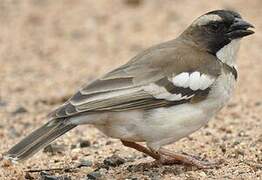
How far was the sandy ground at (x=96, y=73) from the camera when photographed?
8.18 m

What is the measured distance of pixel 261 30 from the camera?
15.4 meters

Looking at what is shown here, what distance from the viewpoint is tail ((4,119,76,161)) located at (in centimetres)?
737

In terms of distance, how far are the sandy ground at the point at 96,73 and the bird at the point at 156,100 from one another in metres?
0.45

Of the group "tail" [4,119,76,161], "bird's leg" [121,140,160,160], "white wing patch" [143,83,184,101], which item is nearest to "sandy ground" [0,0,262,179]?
"bird's leg" [121,140,160,160]

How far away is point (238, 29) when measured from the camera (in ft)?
26.8

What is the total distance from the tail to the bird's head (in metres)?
1.78

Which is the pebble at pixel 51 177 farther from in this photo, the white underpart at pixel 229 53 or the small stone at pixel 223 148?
the white underpart at pixel 229 53

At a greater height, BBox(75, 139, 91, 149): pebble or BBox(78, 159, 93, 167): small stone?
BBox(78, 159, 93, 167): small stone

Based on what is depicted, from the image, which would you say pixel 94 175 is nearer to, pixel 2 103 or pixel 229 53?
pixel 229 53

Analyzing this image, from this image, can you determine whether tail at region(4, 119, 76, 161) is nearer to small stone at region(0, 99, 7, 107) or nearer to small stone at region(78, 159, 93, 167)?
small stone at region(78, 159, 93, 167)

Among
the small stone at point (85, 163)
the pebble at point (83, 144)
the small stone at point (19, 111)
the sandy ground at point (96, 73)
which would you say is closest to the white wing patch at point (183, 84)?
the sandy ground at point (96, 73)

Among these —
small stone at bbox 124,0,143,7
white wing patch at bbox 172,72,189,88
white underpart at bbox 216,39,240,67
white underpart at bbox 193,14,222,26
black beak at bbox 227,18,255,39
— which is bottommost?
white wing patch at bbox 172,72,189,88

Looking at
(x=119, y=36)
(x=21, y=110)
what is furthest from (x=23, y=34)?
(x=21, y=110)

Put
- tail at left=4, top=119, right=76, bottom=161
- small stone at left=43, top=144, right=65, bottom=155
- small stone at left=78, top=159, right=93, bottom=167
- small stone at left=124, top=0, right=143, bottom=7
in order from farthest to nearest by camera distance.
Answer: small stone at left=124, top=0, right=143, bottom=7, small stone at left=43, top=144, right=65, bottom=155, small stone at left=78, top=159, right=93, bottom=167, tail at left=4, top=119, right=76, bottom=161
